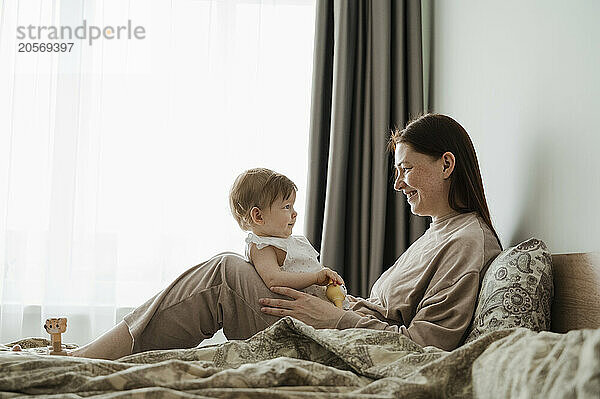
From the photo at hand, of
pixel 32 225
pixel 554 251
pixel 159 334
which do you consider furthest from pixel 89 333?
pixel 554 251

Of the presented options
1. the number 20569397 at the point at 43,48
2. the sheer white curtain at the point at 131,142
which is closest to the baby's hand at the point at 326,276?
the sheer white curtain at the point at 131,142

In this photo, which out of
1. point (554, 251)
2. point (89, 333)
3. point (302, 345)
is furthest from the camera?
point (89, 333)

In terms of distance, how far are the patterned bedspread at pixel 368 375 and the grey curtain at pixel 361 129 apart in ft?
6.31

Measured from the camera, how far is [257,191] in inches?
88.2

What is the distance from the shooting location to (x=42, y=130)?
3428mm

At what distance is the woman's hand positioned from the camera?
6.50 feet

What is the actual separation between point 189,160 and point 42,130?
2.31ft

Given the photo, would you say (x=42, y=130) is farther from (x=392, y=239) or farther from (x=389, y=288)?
(x=389, y=288)

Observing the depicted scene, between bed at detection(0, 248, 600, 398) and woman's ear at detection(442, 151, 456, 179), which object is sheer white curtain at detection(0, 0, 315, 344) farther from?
bed at detection(0, 248, 600, 398)

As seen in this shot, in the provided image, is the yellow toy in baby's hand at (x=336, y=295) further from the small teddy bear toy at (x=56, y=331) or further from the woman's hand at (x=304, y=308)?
the small teddy bear toy at (x=56, y=331)

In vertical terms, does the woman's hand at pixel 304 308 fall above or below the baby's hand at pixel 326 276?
below

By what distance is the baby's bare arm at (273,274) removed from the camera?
2094 mm

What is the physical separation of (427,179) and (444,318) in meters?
0.46

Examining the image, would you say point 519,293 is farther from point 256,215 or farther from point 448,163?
point 256,215
